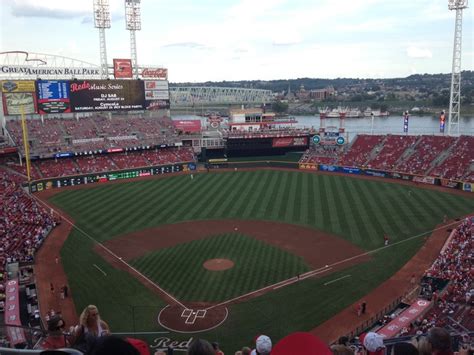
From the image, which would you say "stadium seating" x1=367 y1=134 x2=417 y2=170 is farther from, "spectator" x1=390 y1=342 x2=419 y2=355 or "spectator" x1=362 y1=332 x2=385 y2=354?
"spectator" x1=390 y1=342 x2=419 y2=355

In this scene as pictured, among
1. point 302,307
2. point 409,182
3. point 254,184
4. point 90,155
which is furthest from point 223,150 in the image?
point 302,307

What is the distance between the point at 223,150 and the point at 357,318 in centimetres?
4710

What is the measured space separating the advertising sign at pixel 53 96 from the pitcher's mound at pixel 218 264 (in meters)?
42.4

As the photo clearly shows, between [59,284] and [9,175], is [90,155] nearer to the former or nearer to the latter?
[9,175]

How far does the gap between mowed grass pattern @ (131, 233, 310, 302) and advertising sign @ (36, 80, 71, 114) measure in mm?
38560

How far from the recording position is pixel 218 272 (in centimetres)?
2644

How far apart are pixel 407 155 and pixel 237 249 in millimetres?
34902

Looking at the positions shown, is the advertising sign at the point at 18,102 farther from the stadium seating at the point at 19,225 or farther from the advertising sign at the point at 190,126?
the advertising sign at the point at 190,126

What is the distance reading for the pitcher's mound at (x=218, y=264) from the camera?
2708 cm

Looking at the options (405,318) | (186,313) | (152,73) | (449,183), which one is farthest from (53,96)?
(405,318)

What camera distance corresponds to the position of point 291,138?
6612 centimetres

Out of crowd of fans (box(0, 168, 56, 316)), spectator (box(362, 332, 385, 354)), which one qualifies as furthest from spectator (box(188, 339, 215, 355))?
crowd of fans (box(0, 168, 56, 316))

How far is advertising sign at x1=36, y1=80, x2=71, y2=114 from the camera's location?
5814cm

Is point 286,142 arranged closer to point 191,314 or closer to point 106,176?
point 106,176
